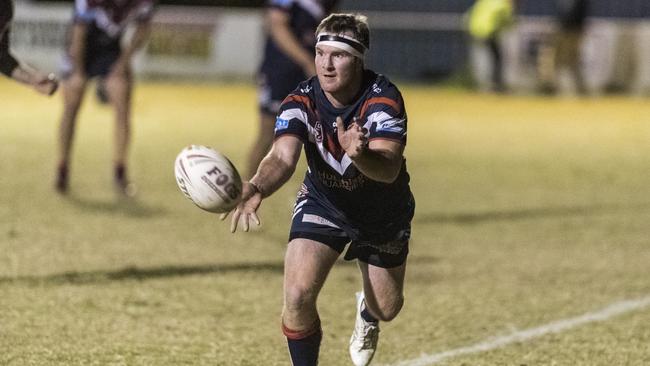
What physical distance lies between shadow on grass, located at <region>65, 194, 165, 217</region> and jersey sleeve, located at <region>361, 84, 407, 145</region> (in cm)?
571

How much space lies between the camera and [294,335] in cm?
527

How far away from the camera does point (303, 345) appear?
17.4ft

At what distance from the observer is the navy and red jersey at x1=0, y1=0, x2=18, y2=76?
8.12 m

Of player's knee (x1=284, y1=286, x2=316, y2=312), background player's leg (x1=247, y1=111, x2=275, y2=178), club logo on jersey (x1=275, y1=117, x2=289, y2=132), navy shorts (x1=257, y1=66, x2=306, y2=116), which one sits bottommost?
background player's leg (x1=247, y1=111, x2=275, y2=178)

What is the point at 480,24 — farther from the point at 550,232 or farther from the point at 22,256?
the point at 22,256

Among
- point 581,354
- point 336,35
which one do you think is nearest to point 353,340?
point 581,354

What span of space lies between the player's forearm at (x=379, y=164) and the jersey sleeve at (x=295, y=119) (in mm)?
412

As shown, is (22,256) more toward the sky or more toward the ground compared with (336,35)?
more toward the ground

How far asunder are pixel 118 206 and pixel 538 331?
523 centimetres

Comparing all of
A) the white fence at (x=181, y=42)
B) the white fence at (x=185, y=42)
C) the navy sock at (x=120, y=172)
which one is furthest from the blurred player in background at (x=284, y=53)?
the white fence at (x=181, y=42)

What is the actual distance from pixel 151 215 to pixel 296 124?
557 cm

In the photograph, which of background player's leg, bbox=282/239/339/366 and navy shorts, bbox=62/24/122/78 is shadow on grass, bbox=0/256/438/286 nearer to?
background player's leg, bbox=282/239/339/366

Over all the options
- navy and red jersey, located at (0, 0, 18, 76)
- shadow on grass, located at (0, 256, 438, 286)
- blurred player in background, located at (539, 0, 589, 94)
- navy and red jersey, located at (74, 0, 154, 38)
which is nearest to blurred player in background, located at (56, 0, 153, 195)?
navy and red jersey, located at (74, 0, 154, 38)

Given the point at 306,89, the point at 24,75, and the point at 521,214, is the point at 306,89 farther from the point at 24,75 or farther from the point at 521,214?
the point at 521,214
